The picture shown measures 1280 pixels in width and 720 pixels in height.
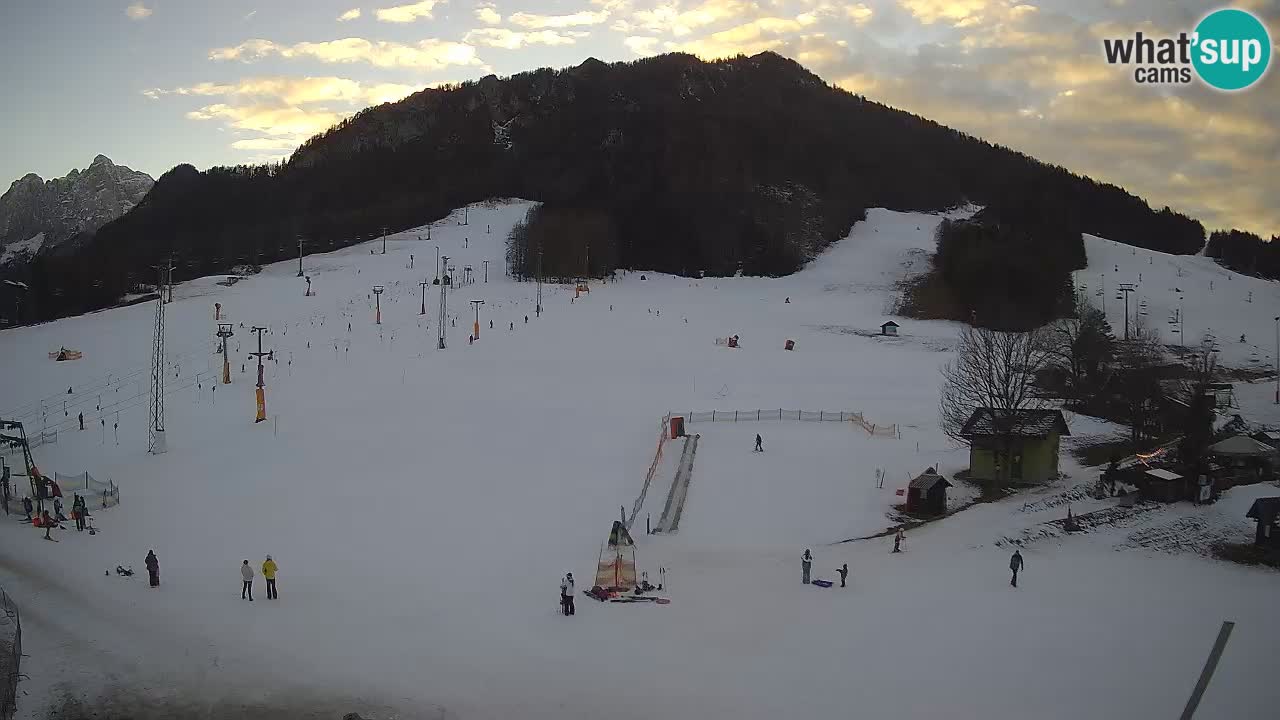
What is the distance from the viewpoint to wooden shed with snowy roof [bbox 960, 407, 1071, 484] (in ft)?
108

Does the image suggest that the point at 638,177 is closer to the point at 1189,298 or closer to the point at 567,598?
the point at 1189,298

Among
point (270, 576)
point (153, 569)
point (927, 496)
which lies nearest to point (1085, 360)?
point (927, 496)

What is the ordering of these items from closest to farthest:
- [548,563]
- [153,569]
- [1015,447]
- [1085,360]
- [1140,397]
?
[153,569]
[548,563]
[1015,447]
[1140,397]
[1085,360]

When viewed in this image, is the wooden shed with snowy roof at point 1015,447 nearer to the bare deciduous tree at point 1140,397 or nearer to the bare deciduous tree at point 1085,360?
the bare deciduous tree at point 1140,397

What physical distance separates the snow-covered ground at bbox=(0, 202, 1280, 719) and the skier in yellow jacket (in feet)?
0.68

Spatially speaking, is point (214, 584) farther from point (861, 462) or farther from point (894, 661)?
point (861, 462)

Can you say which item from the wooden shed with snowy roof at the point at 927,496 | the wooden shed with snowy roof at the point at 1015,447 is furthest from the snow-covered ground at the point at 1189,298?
the wooden shed with snowy roof at the point at 927,496

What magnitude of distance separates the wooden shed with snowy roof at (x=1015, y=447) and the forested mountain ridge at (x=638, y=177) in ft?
215

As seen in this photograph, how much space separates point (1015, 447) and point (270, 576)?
81.4ft

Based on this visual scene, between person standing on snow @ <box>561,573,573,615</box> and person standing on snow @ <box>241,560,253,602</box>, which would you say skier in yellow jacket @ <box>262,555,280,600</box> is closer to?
person standing on snow @ <box>241,560,253,602</box>

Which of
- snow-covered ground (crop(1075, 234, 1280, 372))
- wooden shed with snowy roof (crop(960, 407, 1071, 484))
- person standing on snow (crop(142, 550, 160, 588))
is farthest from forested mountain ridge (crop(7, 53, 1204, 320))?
person standing on snow (crop(142, 550, 160, 588))

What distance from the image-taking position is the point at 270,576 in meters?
18.8

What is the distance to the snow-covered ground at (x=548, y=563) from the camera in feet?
49.4

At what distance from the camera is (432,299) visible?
241 ft
